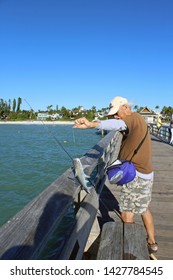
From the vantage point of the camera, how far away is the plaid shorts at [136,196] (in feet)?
9.78

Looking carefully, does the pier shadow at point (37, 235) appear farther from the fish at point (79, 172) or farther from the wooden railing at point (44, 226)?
the fish at point (79, 172)

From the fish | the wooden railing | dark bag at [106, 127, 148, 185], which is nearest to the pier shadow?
the wooden railing

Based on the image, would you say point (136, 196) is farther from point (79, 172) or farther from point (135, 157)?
point (79, 172)

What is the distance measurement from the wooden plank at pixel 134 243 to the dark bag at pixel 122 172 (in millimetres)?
448

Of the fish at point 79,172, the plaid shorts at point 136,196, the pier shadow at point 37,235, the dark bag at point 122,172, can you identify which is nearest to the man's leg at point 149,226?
the plaid shorts at point 136,196

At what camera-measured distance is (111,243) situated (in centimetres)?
227

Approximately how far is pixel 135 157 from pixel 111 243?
3.18 feet

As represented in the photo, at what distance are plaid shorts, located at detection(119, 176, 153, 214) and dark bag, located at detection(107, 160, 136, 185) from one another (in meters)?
0.17

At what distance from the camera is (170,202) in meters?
5.20

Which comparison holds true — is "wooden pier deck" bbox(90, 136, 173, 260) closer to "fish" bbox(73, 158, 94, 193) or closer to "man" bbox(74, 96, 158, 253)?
"man" bbox(74, 96, 158, 253)

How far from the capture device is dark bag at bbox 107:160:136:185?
2.79 meters

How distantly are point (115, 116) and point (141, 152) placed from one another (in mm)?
459

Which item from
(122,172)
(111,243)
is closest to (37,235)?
(111,243)
